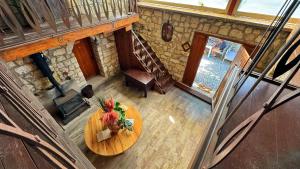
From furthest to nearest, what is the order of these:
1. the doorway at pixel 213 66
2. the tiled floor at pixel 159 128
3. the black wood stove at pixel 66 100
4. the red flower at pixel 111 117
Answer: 1. the doorway at pixel 213 66
2. the black wood stove at pixel 66 100
3. the tiled floor at pixel 159 128
4. the red flower at pixel 111 117

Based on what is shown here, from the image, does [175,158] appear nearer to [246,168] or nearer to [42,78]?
[246,168]

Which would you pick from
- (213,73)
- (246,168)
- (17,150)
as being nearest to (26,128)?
(17,150)

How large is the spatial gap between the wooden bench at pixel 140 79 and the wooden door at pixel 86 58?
4.00 ft

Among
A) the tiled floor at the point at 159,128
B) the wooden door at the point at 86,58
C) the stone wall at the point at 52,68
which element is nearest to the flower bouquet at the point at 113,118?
the tiled floor at the point at 159,128

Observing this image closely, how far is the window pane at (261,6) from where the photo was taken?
2713mm

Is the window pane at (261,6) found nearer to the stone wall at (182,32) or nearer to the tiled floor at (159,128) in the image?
the stone wall at (182,32)

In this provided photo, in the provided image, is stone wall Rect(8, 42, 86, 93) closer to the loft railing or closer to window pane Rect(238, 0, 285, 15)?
the loft railing

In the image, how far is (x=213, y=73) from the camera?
18.9 ft

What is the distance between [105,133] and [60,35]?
1.97m

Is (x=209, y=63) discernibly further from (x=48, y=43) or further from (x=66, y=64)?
(x=48, y=43)

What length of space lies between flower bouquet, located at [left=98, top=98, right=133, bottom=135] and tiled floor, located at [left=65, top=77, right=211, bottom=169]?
722 mm

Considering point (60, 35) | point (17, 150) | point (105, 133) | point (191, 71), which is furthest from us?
point (191, 71)

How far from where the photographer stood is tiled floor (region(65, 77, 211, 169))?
2.88 m

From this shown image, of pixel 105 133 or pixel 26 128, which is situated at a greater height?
pixel 26 128
